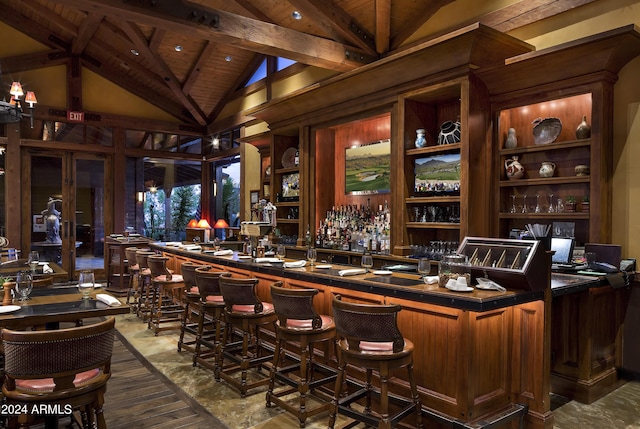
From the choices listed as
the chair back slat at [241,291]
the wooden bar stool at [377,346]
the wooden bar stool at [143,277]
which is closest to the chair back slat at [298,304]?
the wooden bar stool at [377,346]

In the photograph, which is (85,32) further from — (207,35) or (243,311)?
(243,311)

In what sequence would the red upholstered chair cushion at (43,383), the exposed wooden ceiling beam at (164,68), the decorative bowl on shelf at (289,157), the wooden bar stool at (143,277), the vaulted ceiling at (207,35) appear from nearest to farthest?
the red upholstered chair cushion at (43,383) < the vaulted ceiling at (207,35) < the wooden bar stool at (143,277) < the decorative bowl on shelf at (289,157) < the exposed wooden ceiling beam at (164,68)

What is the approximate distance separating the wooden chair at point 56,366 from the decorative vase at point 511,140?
4.28m

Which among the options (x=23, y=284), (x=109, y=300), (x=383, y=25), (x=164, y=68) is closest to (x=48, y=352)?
(x=109, y=300)

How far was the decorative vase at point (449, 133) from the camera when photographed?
5020 mm

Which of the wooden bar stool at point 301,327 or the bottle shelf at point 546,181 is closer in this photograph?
the wooden bar stool at point 301,327

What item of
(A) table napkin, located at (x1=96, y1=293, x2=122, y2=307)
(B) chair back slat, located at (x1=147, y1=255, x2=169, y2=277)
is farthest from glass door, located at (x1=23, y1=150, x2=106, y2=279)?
(A) table napkin, located at (x1=96, y1=293, x2=122, y2=307)

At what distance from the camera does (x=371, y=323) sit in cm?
276

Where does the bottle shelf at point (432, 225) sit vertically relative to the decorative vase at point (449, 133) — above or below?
below

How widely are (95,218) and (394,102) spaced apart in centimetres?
788

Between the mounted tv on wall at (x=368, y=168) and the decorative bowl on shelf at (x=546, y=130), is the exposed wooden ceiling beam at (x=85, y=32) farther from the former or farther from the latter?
the decorative bowl on shelf at (x=546, y=130)

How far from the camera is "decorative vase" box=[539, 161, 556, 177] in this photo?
4.61 m

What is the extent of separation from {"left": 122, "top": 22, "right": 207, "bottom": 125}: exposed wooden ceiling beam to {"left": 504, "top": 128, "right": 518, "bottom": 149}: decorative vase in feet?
21.4

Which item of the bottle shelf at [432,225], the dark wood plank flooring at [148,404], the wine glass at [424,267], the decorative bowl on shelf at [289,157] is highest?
the decorative bowl on shelf at [289,157]
